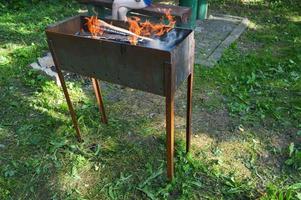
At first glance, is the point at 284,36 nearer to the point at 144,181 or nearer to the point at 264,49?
the point at 264,49

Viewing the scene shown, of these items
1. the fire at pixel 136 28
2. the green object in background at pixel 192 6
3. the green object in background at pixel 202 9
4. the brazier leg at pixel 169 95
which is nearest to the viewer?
the brazier leg at pixel 169 95

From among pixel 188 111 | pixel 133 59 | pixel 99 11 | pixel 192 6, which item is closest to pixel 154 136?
pixel 188 111

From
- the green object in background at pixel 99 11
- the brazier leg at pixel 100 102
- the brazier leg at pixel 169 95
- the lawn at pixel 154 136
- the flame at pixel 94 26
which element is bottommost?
the lawn at pixel 154 136

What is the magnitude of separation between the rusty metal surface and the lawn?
3.08ft

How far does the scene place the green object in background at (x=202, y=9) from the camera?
5702mm

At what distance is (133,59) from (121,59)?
0.11m

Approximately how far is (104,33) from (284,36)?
3974mm

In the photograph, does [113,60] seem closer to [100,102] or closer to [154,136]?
[100,102]

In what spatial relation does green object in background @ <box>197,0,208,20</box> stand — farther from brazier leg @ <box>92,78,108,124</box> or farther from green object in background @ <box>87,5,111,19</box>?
brazier leg @ <box>92,78,108,124</box>

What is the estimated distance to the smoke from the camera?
226 centimetres

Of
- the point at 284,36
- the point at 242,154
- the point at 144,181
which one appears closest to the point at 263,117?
the point at 242,154

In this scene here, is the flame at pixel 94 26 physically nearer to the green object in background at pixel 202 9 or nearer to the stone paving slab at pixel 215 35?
the stone paving slab at pixel 215 35

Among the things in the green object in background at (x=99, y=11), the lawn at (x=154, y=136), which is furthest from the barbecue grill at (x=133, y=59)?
the green object in background at (x=99, y=11)

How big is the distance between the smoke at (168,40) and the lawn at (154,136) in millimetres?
1160
